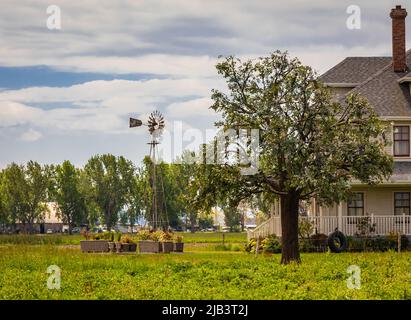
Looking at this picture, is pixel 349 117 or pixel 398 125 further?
pixel 398 125

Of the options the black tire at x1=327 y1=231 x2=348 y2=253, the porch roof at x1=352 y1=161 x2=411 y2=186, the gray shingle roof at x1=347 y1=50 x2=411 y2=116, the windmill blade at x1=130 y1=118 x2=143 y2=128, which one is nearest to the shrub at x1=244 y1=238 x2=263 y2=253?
the black tire at x1=327 y1=231 x2=348 y2=253

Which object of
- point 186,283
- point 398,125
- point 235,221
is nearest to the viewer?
point 186,283

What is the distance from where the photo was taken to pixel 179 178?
11119cm

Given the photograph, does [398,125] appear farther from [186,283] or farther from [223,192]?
[186,283]

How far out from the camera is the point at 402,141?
4050 cm

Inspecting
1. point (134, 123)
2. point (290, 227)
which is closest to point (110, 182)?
point (134, 123)

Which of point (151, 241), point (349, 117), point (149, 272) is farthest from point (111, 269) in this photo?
point (151, 241)

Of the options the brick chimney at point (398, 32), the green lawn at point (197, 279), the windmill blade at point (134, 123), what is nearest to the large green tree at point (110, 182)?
the windmill blade at point (134, 123)

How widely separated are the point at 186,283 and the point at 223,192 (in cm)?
756

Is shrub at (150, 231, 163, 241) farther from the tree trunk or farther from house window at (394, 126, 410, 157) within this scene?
house window at (394, 126, 410, 157)

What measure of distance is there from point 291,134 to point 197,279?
7.84 meters

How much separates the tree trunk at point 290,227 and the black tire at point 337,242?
8634 millimetres

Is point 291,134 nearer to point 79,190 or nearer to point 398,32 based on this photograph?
point 398,32
